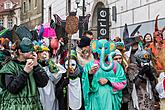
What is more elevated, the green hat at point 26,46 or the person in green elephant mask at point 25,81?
the green hat at point 26,46

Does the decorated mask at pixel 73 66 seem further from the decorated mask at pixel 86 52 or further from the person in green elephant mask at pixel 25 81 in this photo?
the person in green elephant mask at pixel 25 81

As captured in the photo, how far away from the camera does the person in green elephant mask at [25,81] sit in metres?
4.81

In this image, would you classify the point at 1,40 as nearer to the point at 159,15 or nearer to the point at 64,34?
the point at 64,34

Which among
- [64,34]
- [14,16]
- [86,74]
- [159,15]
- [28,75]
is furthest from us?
[14,16]

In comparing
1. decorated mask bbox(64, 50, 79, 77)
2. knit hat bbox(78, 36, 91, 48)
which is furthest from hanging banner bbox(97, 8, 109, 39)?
decorated mask bbox(64, 50, 79, 77)

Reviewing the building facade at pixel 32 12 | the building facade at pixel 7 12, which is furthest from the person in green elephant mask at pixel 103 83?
the building facade at pixel 7 12

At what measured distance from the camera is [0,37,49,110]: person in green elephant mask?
481cm

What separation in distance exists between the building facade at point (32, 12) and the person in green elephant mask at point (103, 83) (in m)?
30.9

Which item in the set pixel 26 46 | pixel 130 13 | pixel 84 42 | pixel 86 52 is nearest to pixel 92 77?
pixel 86 52

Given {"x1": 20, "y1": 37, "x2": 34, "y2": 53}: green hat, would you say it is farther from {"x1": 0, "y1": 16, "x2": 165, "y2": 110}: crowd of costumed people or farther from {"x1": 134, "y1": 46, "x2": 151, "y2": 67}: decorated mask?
{"x1": 134, "y1": 46, "x2": 151, "y2": 67}: decorated mask

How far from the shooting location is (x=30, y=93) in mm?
4902

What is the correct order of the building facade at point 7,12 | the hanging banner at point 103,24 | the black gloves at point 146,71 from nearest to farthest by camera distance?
the black gloves at point 146,71 < the hanging banner at point 103,24 < the building facade at point 7,12

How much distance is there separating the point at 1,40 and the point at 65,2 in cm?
1971

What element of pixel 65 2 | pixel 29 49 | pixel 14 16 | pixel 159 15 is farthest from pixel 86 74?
pixel 14 16
